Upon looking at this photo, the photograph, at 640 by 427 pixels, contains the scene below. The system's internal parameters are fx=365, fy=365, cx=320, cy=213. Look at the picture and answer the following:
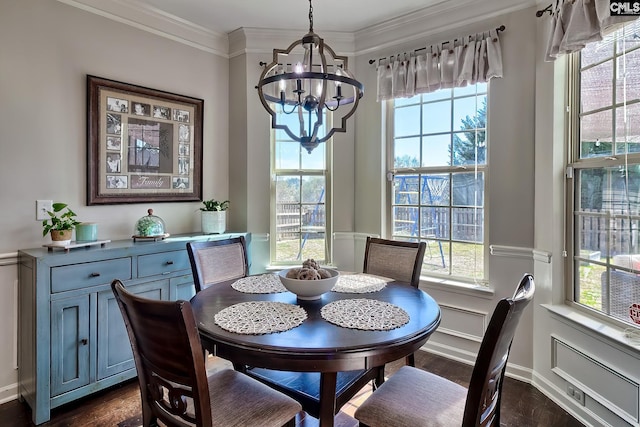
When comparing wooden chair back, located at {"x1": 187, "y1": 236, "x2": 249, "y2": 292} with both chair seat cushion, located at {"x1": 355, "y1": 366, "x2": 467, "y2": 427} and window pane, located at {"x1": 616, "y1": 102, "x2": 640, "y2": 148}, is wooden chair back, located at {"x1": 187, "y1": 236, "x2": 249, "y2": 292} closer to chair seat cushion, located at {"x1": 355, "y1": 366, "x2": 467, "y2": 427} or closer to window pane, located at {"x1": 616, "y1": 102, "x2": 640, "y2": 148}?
chair seat cushion, located at {"x1": 355, "y1": 366, "x2": 467, "y2": 427}

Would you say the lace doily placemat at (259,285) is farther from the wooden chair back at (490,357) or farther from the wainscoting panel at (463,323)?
the wainscoting panel at (463,323)

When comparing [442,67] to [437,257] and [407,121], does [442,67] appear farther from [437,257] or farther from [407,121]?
[437,257]

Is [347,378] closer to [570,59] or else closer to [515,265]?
[515,265]

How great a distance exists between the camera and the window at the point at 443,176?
2.85m

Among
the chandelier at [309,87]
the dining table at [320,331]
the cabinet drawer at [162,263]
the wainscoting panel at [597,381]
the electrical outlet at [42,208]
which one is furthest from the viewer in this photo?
the cabinet drawer at [162,263]

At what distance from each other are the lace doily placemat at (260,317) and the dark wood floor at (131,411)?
0.82 m

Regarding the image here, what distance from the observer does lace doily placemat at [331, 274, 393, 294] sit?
6.54 ft

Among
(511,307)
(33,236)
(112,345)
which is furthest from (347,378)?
(33,236)

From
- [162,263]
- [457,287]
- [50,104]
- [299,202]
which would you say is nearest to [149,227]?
[162,263]

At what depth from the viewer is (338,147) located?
340cm

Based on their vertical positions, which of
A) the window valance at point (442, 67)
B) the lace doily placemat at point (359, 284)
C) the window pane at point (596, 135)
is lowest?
the lace doily placemat at point (359, 284)

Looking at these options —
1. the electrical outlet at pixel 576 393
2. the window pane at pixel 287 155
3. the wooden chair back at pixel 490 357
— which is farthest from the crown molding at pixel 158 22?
the electrical outlet at pixel 576 393

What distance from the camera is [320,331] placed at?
1.42 meters

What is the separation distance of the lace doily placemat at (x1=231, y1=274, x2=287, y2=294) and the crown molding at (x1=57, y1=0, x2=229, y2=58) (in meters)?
2.22
